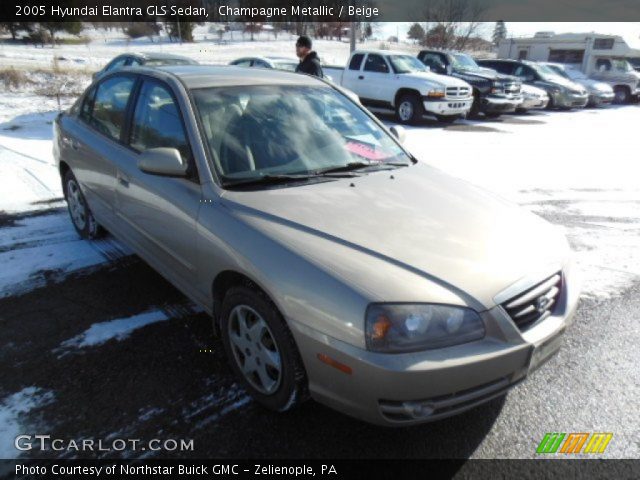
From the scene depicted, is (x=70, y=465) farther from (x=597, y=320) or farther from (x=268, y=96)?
(x=597, y=320)

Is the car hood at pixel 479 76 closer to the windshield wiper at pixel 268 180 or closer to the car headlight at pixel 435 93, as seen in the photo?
the car headlight at pixel 435 93

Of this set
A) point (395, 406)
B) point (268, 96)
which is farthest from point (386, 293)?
point (268, 96)

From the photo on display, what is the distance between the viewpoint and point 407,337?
1969 mm

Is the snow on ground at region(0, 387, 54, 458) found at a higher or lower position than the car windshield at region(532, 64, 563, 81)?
lower

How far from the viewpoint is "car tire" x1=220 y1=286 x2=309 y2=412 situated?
7.38 feet

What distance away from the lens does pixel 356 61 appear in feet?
47.3

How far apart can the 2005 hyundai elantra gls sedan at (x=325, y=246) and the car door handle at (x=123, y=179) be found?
0.06 ft

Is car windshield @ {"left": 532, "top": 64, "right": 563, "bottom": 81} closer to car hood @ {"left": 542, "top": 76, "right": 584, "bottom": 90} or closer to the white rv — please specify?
car hood @ {"left": 542, "top": 76, "right": 584, "bottom": 90}

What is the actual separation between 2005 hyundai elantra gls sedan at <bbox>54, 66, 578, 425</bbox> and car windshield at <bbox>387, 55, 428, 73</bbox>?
10.6 meters

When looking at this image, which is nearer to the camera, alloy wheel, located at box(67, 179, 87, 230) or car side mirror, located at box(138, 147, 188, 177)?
car side mirror, located at box(138, 147, 188, 177)

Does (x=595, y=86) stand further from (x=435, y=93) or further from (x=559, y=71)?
(x=435, y=93)

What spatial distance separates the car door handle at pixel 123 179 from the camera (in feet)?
11.1

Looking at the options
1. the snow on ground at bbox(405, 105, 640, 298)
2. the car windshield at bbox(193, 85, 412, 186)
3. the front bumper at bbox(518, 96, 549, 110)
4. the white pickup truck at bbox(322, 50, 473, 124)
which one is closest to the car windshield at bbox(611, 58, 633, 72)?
the front bumper at bbox(518, 96, 549, 110)

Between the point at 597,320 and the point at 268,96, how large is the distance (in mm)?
2848
